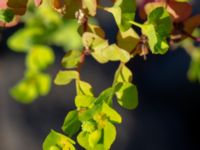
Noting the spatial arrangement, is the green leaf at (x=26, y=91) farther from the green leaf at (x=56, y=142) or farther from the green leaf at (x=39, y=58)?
the green leaf at (x=56, y=142)

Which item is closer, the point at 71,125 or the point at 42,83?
the point at 71,125

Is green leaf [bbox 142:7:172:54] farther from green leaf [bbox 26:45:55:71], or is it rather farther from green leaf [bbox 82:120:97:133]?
green leaf [bbox 26:45:55:71]

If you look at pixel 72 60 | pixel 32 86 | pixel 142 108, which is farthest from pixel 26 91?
pixel 142 108

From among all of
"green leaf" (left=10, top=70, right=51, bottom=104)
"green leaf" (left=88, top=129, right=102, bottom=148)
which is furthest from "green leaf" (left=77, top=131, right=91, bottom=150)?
"green leaf" (left=10, top=70, right=51, bottom=104)

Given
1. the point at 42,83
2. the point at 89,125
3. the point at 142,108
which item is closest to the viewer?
the point at 89,125

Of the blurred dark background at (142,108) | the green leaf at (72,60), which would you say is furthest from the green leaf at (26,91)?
the blurred dark background at (142,108)

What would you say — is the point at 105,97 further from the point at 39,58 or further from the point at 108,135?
the point at 39,58

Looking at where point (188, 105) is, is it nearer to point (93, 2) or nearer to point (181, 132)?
point (181, 132)

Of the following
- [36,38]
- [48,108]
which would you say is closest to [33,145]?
[48,108]
